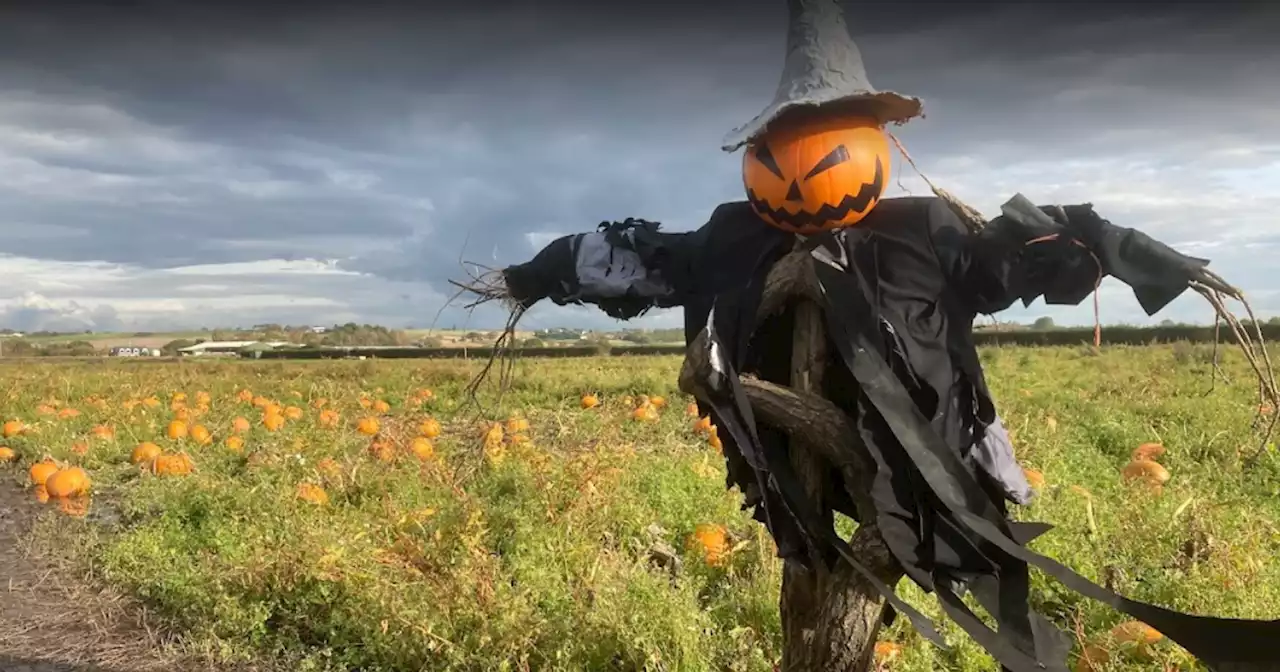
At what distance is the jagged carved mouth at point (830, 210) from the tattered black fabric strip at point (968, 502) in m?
0.15

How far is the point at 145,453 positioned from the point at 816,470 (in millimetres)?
8984

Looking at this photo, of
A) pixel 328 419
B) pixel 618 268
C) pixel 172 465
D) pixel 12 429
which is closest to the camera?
pixel 618 268

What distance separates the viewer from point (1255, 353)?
302cm

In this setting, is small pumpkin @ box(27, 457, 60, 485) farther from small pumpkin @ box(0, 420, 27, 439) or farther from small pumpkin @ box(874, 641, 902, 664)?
small pumpkin @ box(874, 641, 902, 664)

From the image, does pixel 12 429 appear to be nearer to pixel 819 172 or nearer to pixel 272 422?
pixel 272 422

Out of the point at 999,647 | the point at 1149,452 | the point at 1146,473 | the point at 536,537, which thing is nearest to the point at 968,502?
the point at 999,647

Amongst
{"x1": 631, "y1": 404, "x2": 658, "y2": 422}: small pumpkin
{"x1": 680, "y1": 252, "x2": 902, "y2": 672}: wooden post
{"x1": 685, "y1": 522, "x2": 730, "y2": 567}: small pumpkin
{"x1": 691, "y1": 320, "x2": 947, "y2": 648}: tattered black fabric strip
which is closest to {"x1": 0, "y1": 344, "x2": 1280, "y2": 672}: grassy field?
{"x1": 685, "y1": 522, "x2": 730, "y2": 567}: small pumpkin

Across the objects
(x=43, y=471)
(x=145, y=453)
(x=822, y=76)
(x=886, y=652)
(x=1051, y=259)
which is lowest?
(x=886, y=652)

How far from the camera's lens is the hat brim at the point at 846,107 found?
10.1 ft

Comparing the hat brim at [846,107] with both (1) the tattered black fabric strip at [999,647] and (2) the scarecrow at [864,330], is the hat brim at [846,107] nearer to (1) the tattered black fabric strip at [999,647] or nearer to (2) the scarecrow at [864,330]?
(2) the scarecrow at [864,330]

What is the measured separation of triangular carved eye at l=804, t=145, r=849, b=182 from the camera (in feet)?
10.1

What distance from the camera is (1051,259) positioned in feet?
9.80

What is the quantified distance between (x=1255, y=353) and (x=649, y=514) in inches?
175

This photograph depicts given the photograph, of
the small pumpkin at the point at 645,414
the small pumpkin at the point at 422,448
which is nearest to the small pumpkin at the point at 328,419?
the small pumpkin at the point at 422,448
